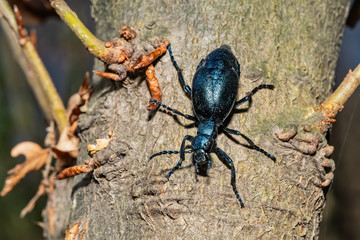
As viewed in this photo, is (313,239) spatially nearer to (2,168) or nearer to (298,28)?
(298,28)

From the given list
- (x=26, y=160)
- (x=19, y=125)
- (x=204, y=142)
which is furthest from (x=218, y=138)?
(x=19, y=125)

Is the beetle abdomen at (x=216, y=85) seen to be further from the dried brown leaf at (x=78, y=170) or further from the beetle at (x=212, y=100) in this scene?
the dried brown leaf at (x=78, y=170)

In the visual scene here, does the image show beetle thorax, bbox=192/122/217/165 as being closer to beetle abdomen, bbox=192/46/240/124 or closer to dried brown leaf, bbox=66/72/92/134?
beetle abdomen, bbox=192/46/240/124

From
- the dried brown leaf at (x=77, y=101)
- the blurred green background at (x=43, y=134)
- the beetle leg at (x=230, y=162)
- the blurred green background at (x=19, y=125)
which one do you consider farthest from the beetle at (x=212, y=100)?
the blurred green background at (x=19, y=125)

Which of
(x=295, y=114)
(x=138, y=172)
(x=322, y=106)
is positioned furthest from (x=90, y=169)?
(x=322, y=106)

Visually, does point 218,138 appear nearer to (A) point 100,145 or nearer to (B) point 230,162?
(B) point 230,162
